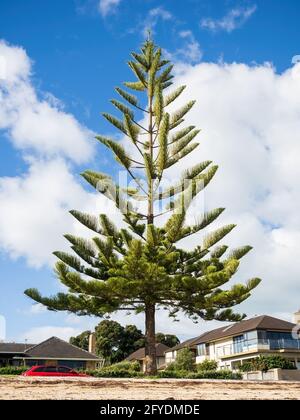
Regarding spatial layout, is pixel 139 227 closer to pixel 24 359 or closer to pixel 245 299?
pixel 245 299

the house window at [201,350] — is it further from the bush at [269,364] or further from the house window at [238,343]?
the bush at [269,364]

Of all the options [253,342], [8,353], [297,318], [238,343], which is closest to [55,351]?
[8,353]

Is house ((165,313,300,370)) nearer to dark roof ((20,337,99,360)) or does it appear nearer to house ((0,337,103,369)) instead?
house ((0,337,103,369))

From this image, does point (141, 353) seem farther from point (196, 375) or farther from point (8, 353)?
point (196, 375)

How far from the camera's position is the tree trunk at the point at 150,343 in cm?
1928

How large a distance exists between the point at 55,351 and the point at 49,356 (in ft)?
2.90

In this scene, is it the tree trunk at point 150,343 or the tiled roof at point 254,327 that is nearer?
the tree trunk at point 150,343

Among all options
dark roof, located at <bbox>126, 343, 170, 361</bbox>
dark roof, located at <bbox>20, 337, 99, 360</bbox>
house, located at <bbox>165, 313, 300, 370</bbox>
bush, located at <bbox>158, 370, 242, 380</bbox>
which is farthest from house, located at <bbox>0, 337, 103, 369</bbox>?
bush, located at <bbox>158, 370, 242, 380</bbox>

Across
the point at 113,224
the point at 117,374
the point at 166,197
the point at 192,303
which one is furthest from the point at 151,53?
the point at 117,374

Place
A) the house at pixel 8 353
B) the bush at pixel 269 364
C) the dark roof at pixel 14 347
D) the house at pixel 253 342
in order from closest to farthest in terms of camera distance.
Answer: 1. the bush at pixel 269 364
2. the house at pixel 8 353
3. the dark roof at pixel 14 347
4. the house at pixel 253 342

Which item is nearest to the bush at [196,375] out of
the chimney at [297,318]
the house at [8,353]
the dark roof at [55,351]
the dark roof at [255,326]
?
the dark roof at [255,326]

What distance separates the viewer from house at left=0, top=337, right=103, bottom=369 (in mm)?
38344

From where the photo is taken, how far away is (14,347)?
4084 centimetres
